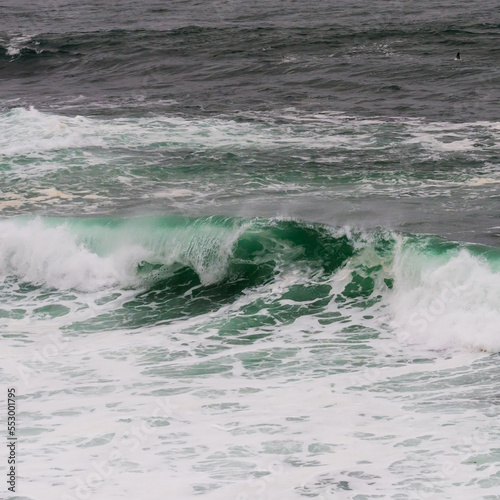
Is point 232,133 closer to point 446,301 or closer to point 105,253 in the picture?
point 105,253

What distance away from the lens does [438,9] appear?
35812 mm

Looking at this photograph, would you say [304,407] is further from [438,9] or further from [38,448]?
[438,9]

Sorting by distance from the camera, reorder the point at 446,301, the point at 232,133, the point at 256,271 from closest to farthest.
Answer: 1. the point at 446,301
2. the point at 256,271
3. the point at 232,133

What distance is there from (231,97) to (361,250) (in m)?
11.7

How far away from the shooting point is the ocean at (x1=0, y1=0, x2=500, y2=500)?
9.43 m

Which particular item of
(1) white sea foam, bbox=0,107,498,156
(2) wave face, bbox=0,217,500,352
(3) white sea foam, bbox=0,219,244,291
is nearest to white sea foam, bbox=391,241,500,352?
(2) wave face, bbox=0,217,500,352

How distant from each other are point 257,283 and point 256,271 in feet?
0.95

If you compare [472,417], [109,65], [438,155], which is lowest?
[472,417]

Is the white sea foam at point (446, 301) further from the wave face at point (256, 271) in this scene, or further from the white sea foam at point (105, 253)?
the white sea foam at point (105, 253)

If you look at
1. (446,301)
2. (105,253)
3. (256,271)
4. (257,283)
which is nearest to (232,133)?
(105,253)

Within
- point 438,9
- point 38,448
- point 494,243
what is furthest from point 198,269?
point 438,9

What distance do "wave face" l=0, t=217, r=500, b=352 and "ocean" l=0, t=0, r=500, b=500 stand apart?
0.04 metres

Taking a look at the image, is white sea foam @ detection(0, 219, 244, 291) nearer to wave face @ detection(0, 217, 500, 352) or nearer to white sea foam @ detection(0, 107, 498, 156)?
wave face @ detection(0, 217, 500, 352)

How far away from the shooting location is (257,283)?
1451 centimetres
